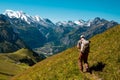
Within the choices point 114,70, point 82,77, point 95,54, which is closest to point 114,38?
point 95,54

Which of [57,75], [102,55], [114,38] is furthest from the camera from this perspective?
[114,38]

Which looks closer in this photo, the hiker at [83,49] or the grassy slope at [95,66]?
the hiker at [83,49]

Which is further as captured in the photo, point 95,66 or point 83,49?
point 95,66

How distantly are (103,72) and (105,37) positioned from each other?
14195 millimetres

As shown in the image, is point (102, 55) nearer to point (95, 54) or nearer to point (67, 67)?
point (95, 54)

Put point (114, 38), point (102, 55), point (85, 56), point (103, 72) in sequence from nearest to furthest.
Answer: point (85, 56) < point (103, 72) < point (102, 55) < point (114, 38)

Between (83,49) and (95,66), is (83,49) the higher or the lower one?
the higher one

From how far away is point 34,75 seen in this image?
41.2m

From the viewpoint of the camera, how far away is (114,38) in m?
46.6

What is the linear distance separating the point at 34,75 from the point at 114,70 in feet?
39.0

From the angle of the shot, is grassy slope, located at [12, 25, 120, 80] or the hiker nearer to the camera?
the hiker

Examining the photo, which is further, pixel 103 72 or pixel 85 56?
pixel 103 72

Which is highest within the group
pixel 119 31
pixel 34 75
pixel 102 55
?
pixel 119 31

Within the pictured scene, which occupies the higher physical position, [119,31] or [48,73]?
[119,31]
